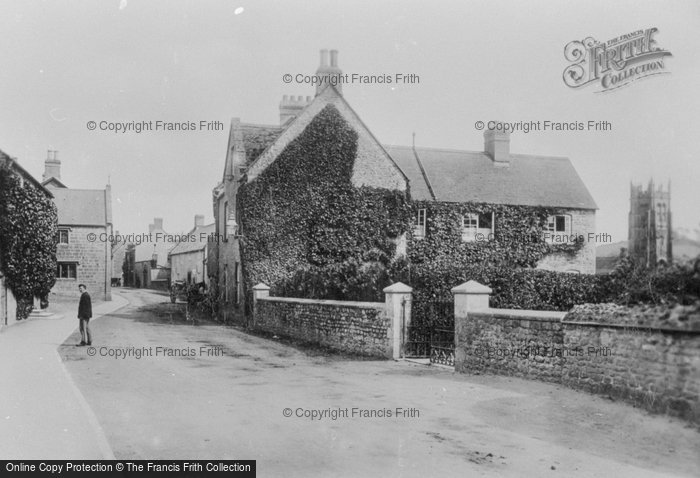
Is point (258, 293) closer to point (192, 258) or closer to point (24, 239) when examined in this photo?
point (24, 239)

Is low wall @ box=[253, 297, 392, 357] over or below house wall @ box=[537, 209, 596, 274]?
below

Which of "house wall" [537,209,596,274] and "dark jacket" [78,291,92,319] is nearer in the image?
"dark jacket" [78,291,92,319]

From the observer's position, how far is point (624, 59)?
32.5 ft

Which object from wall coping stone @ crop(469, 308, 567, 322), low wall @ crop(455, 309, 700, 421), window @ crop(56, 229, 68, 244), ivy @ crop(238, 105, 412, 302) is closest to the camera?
low wall @ crop(455, 309, 700, 421)

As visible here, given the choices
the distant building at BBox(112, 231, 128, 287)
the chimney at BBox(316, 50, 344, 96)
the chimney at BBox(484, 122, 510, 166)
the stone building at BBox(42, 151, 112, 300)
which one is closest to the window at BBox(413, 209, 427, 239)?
the chimney at BBox(484, 122, 510, 166)

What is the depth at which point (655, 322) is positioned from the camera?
8141 millimetres

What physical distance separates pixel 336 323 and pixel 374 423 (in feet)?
26.8

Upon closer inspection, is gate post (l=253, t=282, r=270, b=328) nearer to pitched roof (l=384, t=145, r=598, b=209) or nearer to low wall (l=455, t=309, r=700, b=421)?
pitched roof (l=384, t=145, r=598, b=209)

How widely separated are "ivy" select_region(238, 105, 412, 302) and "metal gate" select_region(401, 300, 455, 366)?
8.96 metres

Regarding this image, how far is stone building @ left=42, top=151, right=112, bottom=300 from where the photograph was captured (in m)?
41.1

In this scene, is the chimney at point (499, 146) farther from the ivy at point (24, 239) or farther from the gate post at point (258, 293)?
the ivy at point (24, 239)

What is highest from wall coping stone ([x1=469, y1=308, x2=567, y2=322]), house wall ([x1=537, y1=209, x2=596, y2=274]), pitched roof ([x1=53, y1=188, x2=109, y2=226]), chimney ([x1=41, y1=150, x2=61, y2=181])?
chimney ([x1=41, y1=150, x2=61, y2=181])

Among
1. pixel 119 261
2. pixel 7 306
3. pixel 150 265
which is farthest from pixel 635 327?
pixel 119 261

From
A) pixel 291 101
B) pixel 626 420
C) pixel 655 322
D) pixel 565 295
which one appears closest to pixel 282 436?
pixel 626 420
